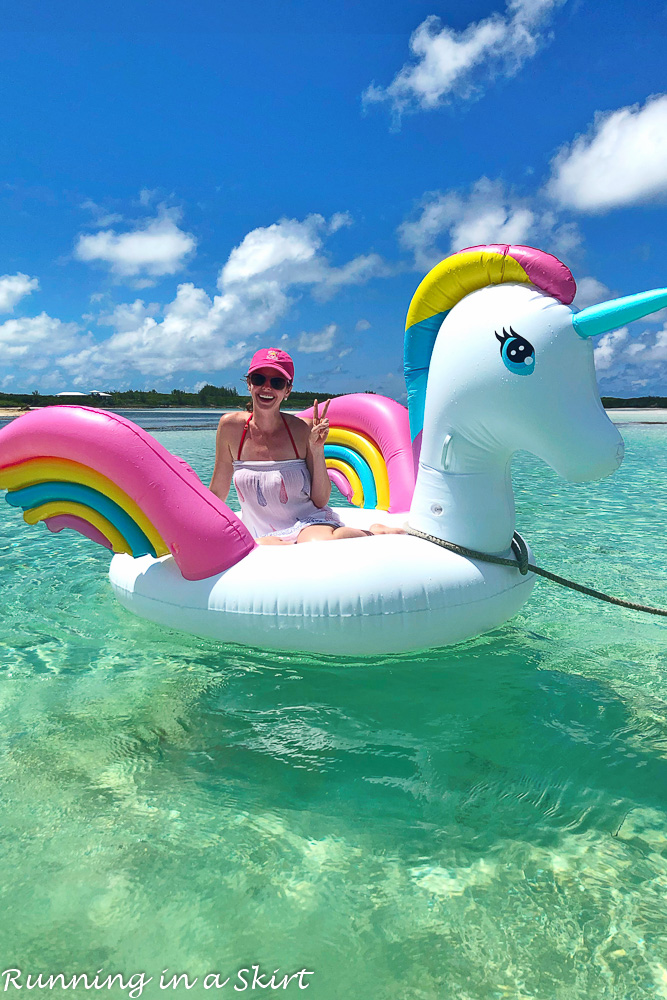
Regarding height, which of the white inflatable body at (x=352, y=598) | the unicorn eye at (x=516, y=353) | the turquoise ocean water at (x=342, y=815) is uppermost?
the unicorn eye at (x=516, y=353)

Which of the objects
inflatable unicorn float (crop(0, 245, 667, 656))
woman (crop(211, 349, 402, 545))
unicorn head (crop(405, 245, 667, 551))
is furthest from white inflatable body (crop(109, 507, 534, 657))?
woman (crop(211, 349, 402, 545))

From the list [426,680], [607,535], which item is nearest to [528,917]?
[426,680]

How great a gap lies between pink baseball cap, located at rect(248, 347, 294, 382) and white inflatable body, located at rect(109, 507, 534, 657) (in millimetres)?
699

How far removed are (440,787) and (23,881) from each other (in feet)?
3.31

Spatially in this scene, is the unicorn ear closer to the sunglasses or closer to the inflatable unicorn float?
the inflatable unicorn float

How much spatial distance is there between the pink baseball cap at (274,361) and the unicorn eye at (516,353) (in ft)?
2.97

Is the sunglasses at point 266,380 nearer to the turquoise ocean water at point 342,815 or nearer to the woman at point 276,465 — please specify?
the woman at point 276,465

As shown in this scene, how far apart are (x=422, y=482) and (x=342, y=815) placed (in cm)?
110

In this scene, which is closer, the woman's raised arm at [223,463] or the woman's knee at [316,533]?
the woman's knee at [316,533]

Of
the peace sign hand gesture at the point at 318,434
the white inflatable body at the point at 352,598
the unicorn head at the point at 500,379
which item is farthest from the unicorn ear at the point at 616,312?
the peace sign hand gesture at the point at 318,434

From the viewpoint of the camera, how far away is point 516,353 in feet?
6.27

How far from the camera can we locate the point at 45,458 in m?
2.36

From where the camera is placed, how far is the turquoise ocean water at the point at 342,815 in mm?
1253

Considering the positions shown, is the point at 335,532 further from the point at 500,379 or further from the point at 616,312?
the point at 616,312
